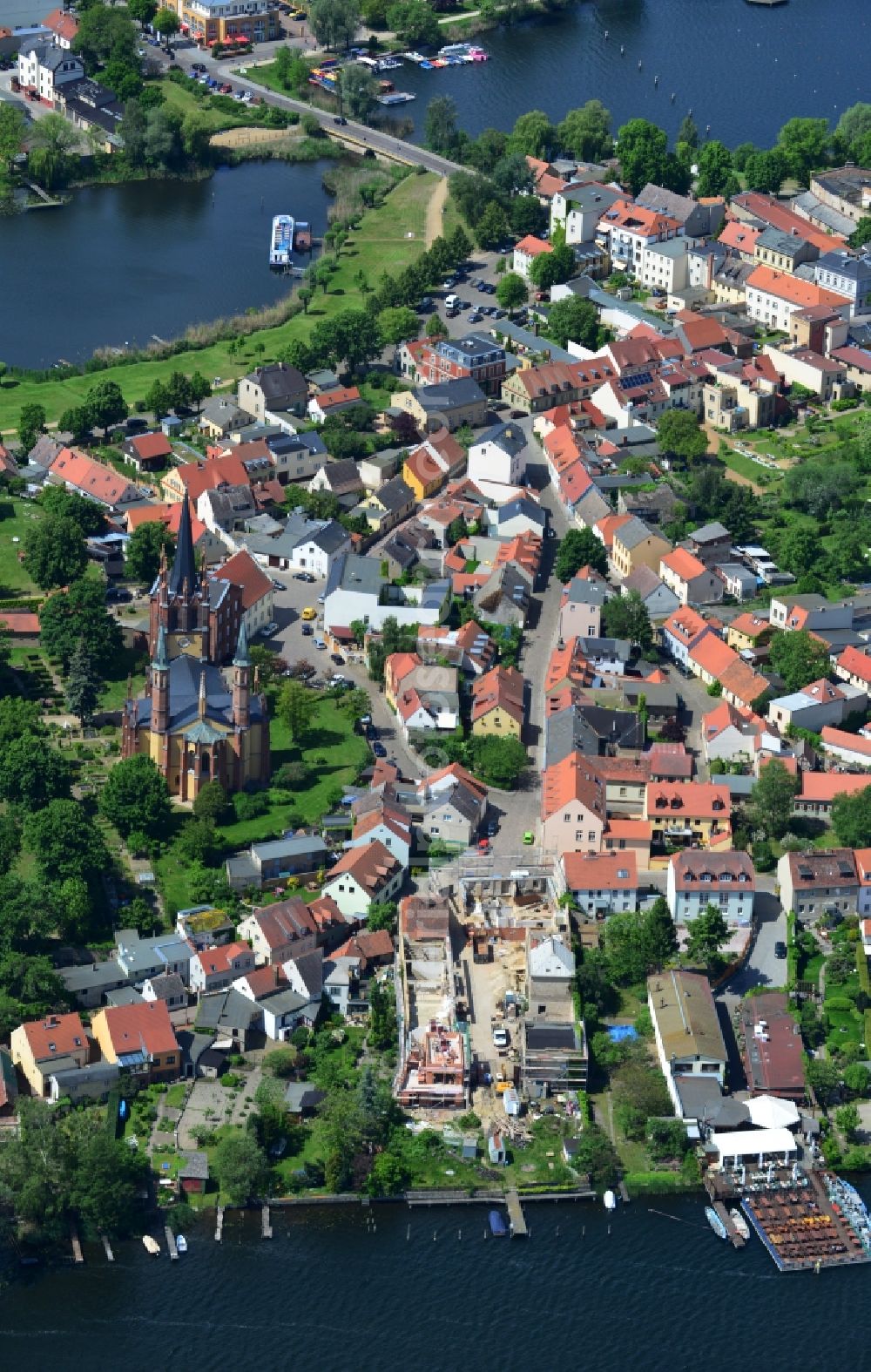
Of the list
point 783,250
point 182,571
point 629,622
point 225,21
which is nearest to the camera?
point 182,571

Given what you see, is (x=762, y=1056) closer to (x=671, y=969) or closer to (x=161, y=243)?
(x=671, y=969)

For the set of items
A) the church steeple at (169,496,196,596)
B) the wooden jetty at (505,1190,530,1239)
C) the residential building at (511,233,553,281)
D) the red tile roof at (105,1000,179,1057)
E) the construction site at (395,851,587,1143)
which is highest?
the church steeple at (169,496,196,596)

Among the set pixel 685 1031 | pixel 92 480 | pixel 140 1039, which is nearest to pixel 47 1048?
pixel 140 1039

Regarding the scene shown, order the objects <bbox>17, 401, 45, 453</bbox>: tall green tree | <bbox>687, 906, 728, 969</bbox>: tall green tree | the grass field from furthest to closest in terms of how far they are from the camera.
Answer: the grass field
<bbox>17, 401, 45, 453</bbox>: tall green tree
<bbox>687, 906, 728, 969</bbox>: tall green tree

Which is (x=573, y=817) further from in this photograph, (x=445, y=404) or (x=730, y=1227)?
(x=445, y=404)

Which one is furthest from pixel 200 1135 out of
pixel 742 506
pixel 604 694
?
pixel 742 506

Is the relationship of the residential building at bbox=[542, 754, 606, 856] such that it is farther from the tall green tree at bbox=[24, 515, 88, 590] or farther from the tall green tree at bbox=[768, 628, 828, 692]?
the tall green tree at bbox=[24, 515, 88, 590]

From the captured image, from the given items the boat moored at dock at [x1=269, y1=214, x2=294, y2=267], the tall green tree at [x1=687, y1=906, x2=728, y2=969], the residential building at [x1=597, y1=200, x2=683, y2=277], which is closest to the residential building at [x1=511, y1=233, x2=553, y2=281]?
the residential building at [x1=597, y1=200, x2=683, y2=277]
